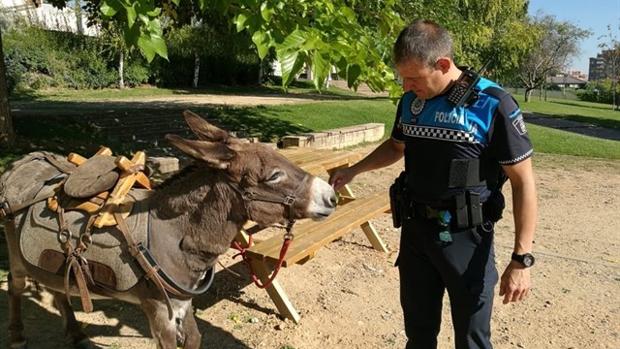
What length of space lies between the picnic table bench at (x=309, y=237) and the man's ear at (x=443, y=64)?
1.67 m

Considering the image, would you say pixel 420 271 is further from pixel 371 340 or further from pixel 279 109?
pixel 279 109

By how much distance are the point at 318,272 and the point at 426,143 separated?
2.99 metres

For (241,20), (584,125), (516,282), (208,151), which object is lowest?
(584,125)

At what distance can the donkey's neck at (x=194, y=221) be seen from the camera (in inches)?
101

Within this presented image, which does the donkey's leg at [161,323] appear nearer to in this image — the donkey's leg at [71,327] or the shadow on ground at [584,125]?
the donkey's leg at [71,327]

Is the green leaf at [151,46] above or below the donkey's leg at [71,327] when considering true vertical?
above

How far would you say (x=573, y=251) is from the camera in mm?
6348

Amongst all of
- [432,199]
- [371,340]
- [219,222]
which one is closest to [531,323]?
[371,340]

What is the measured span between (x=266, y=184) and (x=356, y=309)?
2.41m

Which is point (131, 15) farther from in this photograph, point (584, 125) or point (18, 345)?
point (584, 125)

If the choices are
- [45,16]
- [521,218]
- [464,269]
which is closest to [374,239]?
[464,269]

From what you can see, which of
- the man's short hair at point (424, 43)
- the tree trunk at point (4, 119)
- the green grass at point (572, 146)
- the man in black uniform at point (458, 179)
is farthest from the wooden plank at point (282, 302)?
the green grass at point (572, 146)

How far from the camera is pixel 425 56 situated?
239 centimetres

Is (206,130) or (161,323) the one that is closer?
(206,130)
